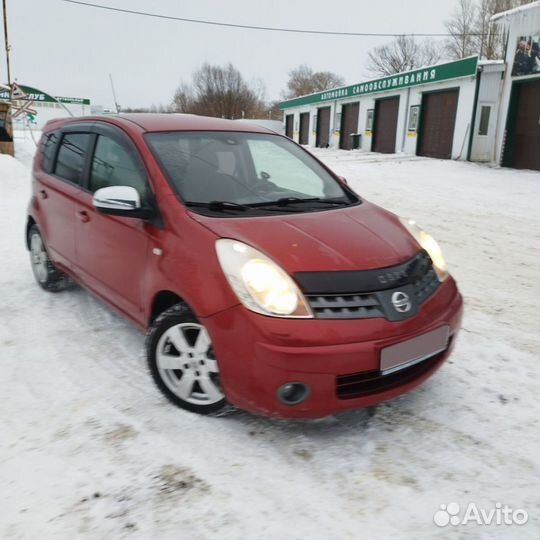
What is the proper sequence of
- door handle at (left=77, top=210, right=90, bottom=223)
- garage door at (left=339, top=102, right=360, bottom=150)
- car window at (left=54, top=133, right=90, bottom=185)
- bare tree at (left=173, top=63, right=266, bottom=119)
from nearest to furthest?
door handle at (left=77, top=210, right=90, bottom=223), car window at (left=54, top=133, right=90, bottom=185), garage door at (left=339, top=102, right=360, bottom=150), bare tree at (left=173, top=63, right=266, bottom=119)

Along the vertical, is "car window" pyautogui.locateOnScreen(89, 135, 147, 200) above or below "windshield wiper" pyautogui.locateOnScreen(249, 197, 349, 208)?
above

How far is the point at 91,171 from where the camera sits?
3672mm

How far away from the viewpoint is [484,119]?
1850 centimetres

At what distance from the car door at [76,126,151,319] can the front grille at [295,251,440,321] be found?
3.57 ft

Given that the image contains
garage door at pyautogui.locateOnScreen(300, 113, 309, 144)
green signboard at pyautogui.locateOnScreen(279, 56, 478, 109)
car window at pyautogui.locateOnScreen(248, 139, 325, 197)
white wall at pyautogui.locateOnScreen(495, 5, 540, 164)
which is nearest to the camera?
car window at pyautogui.locateOnScreen(248, 139, 325, 197)

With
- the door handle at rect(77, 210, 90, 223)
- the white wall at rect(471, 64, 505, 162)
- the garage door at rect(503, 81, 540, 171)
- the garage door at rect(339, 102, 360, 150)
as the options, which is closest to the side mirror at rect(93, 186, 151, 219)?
the door handle at rect(77, 210, 90, 223)

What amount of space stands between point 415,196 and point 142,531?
1017 centimetres

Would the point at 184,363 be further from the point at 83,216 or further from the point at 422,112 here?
the point at 422,112

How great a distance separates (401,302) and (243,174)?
146 cm

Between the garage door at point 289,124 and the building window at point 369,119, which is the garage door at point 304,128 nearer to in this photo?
the garage door at point 289,124

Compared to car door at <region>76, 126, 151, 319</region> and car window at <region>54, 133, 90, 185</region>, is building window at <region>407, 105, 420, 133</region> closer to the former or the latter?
car window at <region>54, 133, 90, 185</region>

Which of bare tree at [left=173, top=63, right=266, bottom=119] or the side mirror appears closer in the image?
the side mirror

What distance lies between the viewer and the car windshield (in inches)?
117
